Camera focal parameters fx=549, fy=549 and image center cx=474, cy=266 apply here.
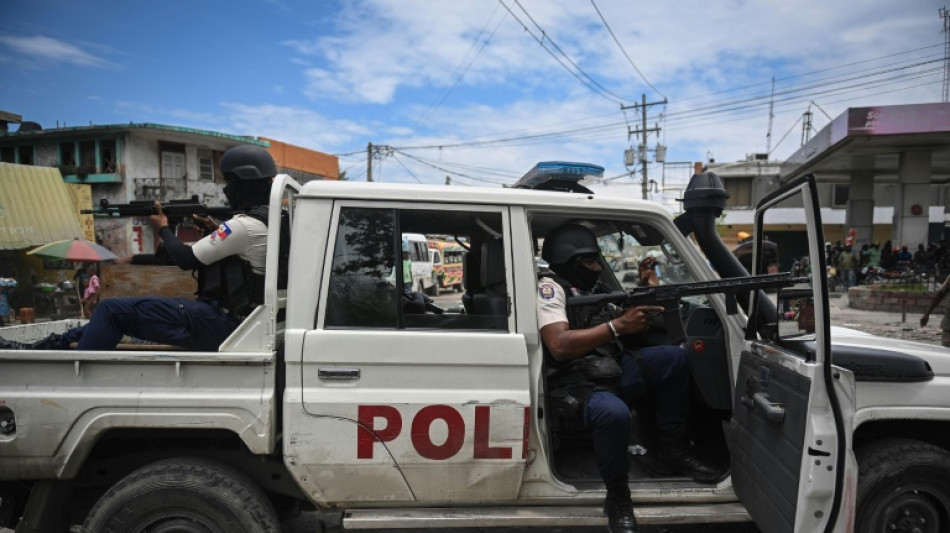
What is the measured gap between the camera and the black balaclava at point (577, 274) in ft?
10.3

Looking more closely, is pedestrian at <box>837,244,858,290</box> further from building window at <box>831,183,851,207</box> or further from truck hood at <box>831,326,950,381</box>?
truck hood at <box>831,326,950,381</box>

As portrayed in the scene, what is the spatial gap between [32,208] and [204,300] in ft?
59.2

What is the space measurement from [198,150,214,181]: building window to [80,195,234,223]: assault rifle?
28.9m

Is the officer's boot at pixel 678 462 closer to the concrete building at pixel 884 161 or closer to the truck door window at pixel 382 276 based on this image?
the truck door window at pixel 382 276

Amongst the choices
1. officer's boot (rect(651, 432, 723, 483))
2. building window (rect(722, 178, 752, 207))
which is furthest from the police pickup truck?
building window (rect(722, 178, 752, 207))

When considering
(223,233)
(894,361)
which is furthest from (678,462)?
(223,233)

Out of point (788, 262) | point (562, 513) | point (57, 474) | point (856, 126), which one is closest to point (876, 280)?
point (856, 126)

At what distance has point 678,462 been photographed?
2.90 metres

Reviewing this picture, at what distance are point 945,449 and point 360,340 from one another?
2875mm

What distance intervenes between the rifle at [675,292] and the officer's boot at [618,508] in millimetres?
857

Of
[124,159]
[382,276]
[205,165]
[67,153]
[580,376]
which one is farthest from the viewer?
[205,165]

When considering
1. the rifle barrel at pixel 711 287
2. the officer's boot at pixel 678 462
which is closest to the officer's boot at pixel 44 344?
the rifle barrel at pixel 711 287

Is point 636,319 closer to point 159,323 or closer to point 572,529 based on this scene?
→ point 572,529

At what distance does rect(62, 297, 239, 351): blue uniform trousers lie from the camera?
2.64 m
